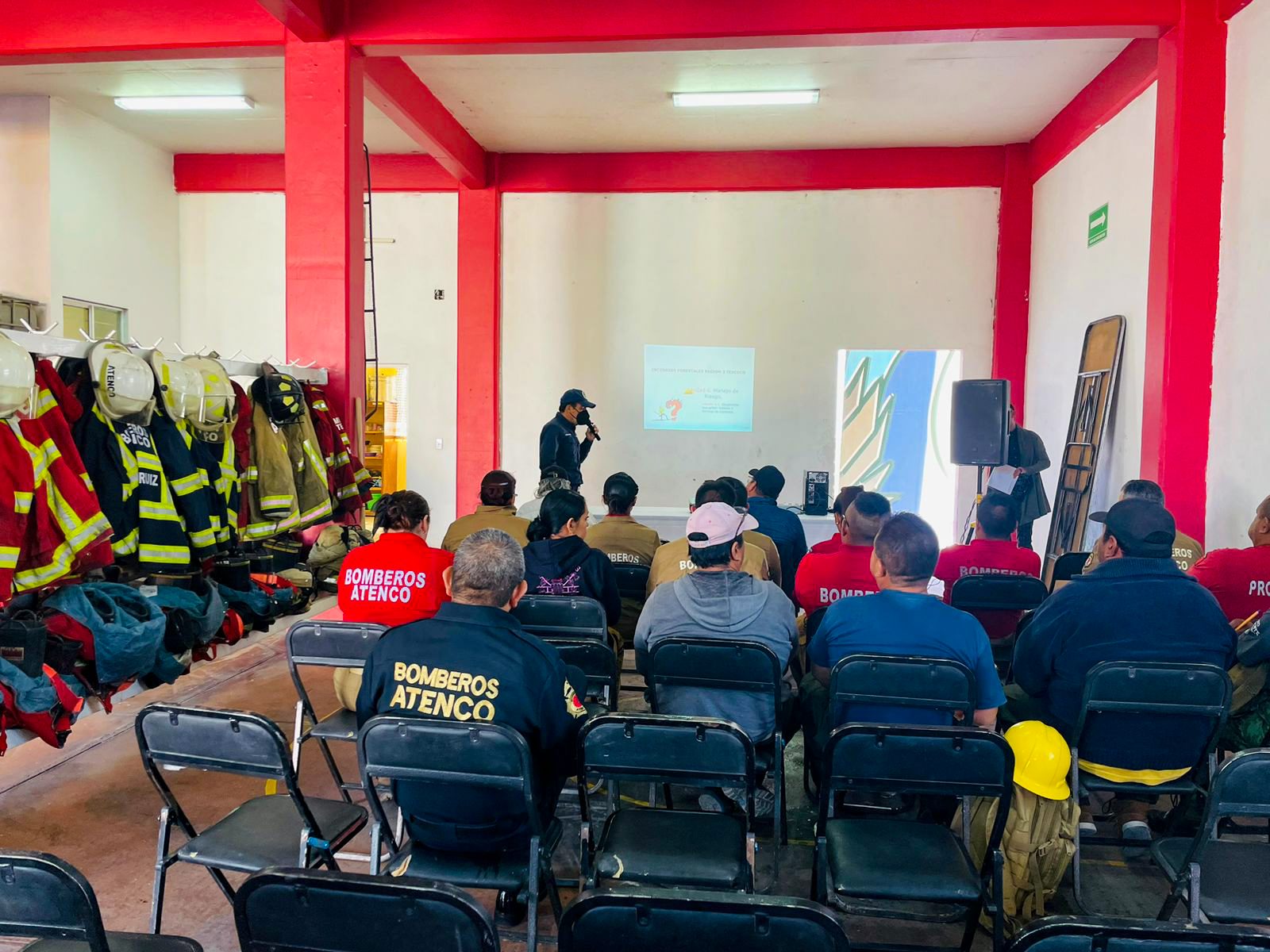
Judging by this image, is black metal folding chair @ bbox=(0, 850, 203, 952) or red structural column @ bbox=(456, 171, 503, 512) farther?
red structural column @ bbox=(456, 171, 503, 512)

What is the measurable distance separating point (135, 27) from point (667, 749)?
18.1 ft

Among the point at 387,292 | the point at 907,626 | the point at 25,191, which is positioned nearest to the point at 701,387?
the point at 387,292

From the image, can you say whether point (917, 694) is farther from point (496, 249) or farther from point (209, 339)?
point (209, 339)

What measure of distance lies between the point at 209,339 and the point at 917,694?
8.66 metres

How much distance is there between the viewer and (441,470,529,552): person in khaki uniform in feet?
13.8

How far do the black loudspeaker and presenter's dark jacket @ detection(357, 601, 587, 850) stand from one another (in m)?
5.34

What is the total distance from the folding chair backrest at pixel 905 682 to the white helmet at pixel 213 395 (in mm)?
2986

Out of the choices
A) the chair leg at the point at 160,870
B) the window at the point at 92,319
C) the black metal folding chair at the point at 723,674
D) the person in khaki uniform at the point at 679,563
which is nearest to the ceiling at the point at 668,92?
the window at the point at 92,319

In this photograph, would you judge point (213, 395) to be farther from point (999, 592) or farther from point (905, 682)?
point (999, 592)

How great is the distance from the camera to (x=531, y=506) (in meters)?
5.36

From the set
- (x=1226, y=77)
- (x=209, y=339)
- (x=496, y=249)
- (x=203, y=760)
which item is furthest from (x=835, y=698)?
(x=209, y=339)

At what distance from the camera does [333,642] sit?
2826 millimetres

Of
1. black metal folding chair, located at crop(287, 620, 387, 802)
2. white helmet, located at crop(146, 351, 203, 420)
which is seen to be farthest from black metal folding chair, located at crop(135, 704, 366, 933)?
white helmet, located at crop(146, 351, 203, 420)

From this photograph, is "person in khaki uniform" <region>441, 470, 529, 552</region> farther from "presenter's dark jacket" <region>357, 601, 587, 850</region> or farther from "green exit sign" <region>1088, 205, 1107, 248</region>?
"green exit sign" <region>1088, 205, 1107, 248</region>
